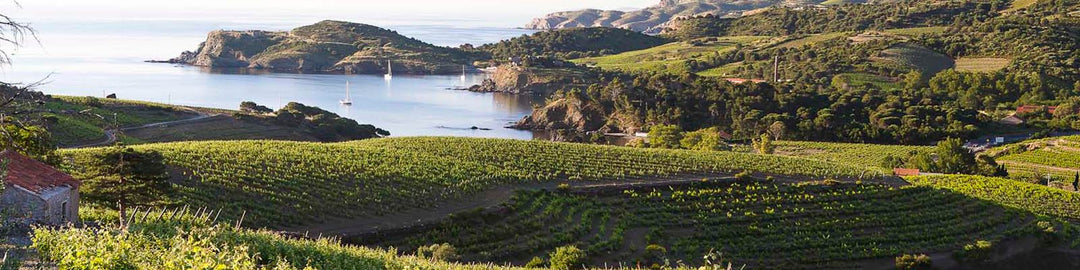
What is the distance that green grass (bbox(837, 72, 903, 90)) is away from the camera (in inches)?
4478

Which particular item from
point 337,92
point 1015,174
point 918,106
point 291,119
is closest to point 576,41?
point 337,92

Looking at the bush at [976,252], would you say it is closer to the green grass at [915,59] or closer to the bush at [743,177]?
the bush at [743,177]

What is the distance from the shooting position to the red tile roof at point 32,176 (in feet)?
62.5

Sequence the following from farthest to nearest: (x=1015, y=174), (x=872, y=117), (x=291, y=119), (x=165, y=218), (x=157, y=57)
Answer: (x=157, y=57) < (x=872, y=117) < (x=291, y=119) < (x=1015, y=174) < (x=165, y=218)

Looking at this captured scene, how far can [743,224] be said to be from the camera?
116ft

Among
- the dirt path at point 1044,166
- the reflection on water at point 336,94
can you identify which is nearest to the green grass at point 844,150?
the dirt path at point 1044,166

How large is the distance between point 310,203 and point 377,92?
340 feet

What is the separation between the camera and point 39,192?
756 inches

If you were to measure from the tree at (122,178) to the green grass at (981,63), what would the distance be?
113220 millimetres

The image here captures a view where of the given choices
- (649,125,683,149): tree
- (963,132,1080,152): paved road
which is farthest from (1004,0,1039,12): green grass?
(649,125,683,149): tree

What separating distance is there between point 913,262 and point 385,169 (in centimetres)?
1912

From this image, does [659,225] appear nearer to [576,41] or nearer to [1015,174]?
[1015,174]

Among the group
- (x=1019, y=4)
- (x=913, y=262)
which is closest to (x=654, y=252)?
(x=913, y=262)

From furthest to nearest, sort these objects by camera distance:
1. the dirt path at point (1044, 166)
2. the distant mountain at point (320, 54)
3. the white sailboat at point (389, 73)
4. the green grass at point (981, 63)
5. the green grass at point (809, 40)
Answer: the distant mountain at point (320, 54), the white sailboat at point (389, 73), the green grass at point (809, 40), the green grass at point (981, 63), the dirt path at point (1044, 166)
